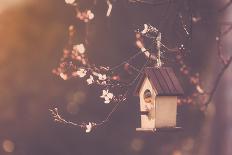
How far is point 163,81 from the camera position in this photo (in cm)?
554

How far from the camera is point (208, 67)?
36.6 feet

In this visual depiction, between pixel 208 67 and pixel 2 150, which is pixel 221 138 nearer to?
pixel 208 67

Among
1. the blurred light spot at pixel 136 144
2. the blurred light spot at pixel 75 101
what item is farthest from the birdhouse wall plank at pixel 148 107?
the blurred light spot at pixel 136 144

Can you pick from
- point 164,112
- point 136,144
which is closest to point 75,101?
point 136,144

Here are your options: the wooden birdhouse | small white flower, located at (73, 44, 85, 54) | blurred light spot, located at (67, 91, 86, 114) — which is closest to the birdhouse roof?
the wooden birdhouse

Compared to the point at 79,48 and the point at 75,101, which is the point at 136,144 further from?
the point at 79,48

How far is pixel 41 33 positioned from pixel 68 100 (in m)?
1.26

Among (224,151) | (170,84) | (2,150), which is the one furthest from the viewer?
(224,151)

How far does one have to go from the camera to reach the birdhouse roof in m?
5.52

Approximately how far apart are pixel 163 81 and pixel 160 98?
0.19 metres

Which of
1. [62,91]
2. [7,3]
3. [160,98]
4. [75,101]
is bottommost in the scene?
[160,98]

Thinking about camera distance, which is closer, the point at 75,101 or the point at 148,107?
the point at 148,107

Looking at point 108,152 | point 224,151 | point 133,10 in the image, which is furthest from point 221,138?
point 133,10

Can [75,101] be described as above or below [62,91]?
below
